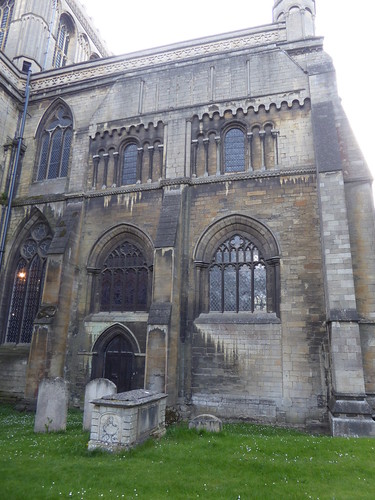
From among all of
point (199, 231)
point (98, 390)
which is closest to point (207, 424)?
point (98, 390)

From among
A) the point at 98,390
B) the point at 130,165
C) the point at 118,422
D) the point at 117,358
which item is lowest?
the point at 118,422

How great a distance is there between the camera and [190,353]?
517 inches

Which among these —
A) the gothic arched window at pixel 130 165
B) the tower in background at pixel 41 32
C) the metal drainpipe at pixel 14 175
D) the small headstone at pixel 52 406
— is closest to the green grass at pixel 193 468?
the small headstone at pixel 52 406

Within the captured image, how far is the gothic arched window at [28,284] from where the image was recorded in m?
16.2

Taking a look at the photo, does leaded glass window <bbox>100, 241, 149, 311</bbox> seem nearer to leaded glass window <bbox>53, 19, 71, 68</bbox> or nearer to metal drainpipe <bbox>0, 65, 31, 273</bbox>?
metal drainpipe <bbox>0, 65, 31, 273</bbox>

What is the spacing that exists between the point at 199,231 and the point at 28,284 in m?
8.25

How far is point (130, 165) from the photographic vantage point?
1653cm

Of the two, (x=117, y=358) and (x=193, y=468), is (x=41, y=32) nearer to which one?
(x=117, y=358)

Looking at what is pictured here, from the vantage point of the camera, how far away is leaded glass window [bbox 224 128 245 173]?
1497cm

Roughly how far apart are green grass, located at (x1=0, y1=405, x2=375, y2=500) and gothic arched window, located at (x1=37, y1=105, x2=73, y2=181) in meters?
12.3

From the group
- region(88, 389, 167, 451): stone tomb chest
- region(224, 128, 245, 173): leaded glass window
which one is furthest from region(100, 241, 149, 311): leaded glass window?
region(88, 389, 167, 451): stone tomb chest

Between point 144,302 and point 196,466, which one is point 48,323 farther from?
point 196,466

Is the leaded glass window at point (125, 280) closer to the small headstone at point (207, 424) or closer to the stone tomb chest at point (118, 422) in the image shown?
the small headstone at point (207, 424)

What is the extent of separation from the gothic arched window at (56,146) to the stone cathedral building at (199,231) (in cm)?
8
